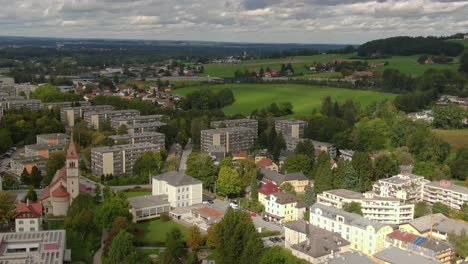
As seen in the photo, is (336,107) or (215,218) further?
(336,107)

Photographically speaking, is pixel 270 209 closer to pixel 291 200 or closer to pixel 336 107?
pixel 291 200

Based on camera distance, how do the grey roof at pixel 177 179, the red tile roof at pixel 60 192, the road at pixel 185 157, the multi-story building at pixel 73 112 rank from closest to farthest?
the red tile roof at pixel 60 192 → the grey roof at pixel 177 179 → the road at pixel 185 157 → the multi-story building at pixel 73 112

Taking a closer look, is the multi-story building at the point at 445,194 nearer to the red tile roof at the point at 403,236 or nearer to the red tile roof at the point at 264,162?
the red tile roof at the point at 403,236

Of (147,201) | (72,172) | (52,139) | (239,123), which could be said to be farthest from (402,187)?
(52,139)

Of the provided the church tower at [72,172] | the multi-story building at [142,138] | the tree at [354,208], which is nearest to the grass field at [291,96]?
the multi-story building at [142,138]

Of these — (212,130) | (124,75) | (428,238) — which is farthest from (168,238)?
(124,75)

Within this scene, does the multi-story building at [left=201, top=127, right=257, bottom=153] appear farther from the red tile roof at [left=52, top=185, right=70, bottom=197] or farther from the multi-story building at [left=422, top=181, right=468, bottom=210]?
the multi-story building at [left=422, top=181, right=468, bottom=210]
